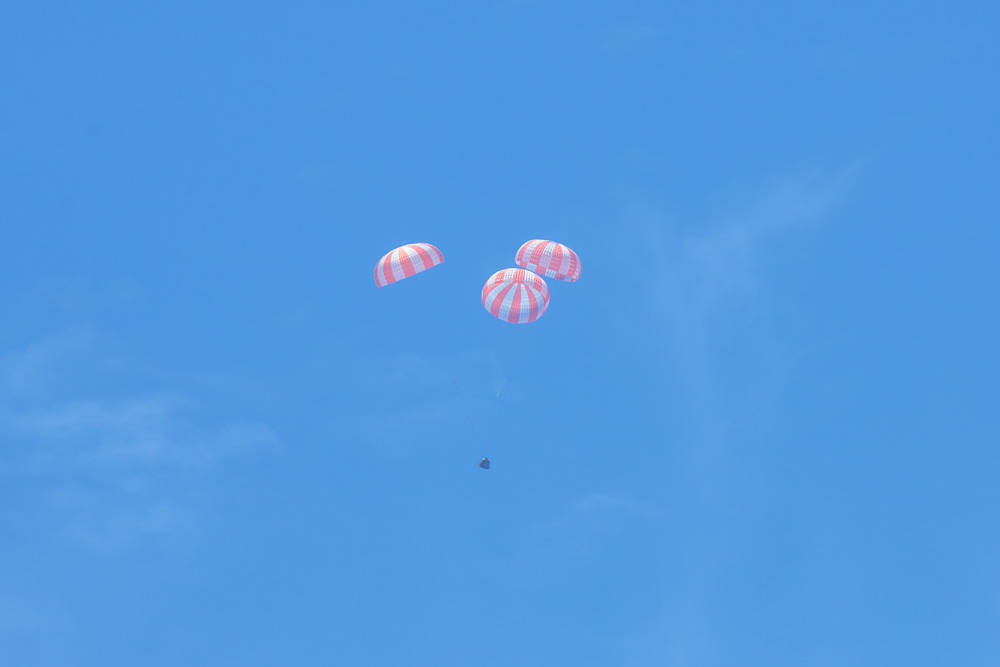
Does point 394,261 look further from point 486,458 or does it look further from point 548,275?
point 486,458

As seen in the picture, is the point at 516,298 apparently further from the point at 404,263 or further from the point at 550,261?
the point at 404,263

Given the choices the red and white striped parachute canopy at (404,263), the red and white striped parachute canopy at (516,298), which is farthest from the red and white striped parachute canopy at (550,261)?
the red and white striped parachute canopy at (404,263)

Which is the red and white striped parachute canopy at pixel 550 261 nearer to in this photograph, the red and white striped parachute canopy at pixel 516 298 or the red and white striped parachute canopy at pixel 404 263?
the red and white striped parachute canopy at pixel 516 298

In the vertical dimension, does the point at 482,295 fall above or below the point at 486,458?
above

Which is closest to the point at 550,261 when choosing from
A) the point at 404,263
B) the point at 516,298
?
the point at 516,298

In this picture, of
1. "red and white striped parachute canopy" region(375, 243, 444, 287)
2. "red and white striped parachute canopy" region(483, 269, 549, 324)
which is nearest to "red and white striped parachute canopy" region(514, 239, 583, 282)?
"red and white striped parachute canopy" region(483, 269, 549, 324)

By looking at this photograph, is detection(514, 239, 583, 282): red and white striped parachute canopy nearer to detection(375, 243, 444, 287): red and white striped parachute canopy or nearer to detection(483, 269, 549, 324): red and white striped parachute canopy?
detection(483, 269, 549, 324): red and white striped parachute canopy

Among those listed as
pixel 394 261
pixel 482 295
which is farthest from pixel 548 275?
pixel 394 261

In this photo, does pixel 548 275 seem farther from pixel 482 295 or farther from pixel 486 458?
pixel 486 458
